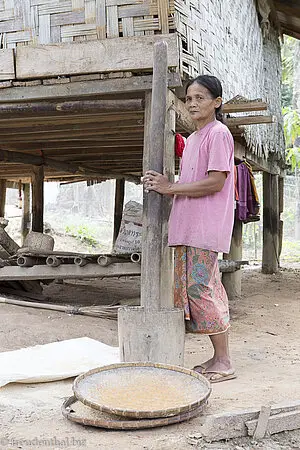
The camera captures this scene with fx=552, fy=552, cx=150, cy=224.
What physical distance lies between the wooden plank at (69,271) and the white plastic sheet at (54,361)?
1.37 meters

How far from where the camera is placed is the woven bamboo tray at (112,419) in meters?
2.34

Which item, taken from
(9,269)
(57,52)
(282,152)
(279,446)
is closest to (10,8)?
(57,52)

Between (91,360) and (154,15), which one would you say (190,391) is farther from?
(154,15)

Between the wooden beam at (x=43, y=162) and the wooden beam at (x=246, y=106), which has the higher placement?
the wooden beam at (x=246, y=106)

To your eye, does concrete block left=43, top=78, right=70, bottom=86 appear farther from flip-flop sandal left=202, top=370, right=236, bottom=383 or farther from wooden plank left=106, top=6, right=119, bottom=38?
flip-flop sandal left=202, top=370, right=236, bottom=383

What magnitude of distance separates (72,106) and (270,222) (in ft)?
22.2

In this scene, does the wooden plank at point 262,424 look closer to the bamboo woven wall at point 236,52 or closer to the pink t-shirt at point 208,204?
the pink t-shirt at point 208,204

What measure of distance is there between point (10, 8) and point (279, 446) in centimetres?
369

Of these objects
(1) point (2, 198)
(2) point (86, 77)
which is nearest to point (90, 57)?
(2) point (86, 77)

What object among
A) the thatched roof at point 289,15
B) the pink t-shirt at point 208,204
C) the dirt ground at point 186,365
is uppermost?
the thatched roof at point 289,15

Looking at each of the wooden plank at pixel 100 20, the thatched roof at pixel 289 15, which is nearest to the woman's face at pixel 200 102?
the wooden plank at pixel 100 20

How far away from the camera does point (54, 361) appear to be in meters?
3.53

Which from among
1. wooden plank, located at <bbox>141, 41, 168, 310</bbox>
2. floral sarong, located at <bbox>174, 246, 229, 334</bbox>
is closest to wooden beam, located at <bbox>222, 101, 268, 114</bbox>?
wooden plank, located at <bbox>141, 41, 168, 310</bbox>

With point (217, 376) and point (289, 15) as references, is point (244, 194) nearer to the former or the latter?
point (289, 15)
